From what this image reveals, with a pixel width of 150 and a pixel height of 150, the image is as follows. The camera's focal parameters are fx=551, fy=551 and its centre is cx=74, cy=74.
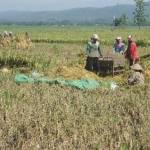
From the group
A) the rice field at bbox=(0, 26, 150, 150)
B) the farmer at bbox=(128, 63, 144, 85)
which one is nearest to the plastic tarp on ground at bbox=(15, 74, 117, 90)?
the farmer at bbox=(128, 63, 144, 85)

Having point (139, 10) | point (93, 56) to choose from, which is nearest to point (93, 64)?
point (93, 56)

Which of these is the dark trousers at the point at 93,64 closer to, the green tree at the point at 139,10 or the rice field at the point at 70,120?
the rice field at the point at 70,120

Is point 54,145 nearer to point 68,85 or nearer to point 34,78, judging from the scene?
point 68,85

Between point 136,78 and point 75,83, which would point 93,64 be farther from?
point 75,83

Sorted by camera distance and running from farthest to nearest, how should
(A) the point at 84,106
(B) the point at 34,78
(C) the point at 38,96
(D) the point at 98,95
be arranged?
(B) the point at 34,78, (D) the point at 98,95, (C) the point at 38,96, (A) the point at 84,106

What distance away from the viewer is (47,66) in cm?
1688

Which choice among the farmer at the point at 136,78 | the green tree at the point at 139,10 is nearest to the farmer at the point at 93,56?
the farmer at the point at 136,78

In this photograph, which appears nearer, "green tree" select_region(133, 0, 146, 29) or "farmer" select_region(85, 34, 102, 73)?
"farmer" select_region(85, 34, 102, 73)

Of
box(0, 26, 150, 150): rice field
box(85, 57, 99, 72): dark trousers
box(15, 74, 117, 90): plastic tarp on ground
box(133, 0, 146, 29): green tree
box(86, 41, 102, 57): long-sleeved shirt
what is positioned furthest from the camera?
box(133, 0, 146, 29): green tree

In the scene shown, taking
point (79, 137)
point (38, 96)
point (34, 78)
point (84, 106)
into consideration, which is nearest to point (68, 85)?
point (34, 78)

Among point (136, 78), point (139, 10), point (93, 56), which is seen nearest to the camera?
point (136, 78)

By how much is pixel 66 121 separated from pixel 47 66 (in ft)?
32.9

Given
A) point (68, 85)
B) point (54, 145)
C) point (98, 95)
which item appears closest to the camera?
point (54, 145)

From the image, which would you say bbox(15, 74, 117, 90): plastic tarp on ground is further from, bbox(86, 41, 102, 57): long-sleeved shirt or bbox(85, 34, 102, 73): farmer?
bbox(86, 41, 102, 57): long-sleeved shirt
